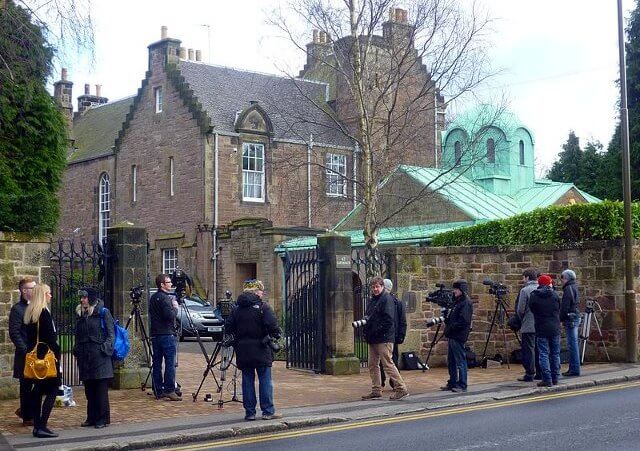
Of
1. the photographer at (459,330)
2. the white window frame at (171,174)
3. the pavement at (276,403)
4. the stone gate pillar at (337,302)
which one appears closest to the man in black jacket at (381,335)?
the pavement at (276,403)

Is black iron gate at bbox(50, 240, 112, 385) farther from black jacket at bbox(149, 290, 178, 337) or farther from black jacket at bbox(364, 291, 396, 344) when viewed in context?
black jacket at bbox(364, 291, 396, 344)

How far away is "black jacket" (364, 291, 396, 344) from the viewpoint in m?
13.7

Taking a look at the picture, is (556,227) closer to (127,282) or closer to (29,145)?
(127,282)

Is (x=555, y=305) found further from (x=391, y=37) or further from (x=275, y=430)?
(x=391, y=37)

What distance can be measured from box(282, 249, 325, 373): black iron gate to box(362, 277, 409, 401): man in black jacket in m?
3.53

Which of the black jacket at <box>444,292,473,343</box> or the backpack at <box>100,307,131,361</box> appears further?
the black jacket at <box>444,292,473,343</box>

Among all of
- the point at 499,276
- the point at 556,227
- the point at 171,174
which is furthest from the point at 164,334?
the point at 171,174

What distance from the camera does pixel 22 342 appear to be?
430 inches

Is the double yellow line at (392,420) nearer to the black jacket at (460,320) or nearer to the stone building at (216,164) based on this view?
the black jacket at (460,320)

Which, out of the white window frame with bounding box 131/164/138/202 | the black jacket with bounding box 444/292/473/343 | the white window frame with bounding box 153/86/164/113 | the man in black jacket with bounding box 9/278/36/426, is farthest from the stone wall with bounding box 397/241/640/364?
the white window frame with bounding box 131/164/138/202

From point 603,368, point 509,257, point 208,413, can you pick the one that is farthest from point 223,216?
point 208,413

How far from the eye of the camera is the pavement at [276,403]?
10758mm

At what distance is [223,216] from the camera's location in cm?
3766

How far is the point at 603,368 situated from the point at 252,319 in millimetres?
8572
